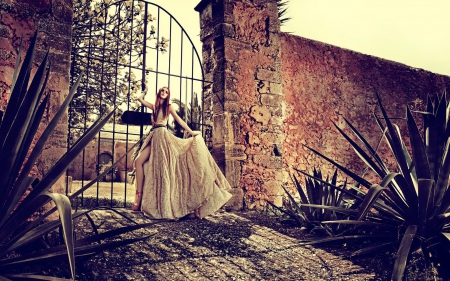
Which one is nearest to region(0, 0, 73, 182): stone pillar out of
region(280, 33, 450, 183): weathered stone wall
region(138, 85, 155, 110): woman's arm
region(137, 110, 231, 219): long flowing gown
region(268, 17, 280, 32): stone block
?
region(138, 85, 155, 110): woman's arm

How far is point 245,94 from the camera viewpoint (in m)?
4.63

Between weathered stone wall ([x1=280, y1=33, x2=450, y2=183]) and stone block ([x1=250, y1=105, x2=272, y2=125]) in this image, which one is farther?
weathered stone wall ([x1=280, y1=33, x2=450, y2=183])

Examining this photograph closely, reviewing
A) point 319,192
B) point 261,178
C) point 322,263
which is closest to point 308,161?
point 261,178

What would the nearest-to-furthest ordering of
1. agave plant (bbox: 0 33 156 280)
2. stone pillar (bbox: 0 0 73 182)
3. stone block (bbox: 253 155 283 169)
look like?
agave plant (bbox: 0 33 156 280)
stone pillar (bbox: 0 0 73 182)
stone block (bbox: 253 155 283 169)

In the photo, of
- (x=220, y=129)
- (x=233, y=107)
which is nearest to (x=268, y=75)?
(x=233, y=107)

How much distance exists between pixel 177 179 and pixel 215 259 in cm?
126

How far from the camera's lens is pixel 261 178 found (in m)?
4.63

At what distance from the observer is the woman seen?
3.54 m

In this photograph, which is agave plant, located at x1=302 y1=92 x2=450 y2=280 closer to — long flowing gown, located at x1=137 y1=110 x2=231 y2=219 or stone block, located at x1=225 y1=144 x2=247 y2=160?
long flowing gown, located at x1=137 y1=110 x2=231 y2=219

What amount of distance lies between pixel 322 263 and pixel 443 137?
3.97 feet

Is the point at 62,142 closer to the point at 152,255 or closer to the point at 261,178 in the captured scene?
the point at 152,255

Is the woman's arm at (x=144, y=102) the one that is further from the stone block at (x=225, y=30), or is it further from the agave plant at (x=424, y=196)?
the agave plant at (x=424, y=196)

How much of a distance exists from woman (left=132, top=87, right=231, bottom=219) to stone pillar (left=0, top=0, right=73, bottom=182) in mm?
761

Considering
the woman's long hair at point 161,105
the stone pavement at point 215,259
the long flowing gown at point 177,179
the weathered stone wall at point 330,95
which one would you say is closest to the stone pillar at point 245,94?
the weathered stone wall at point 330,95
